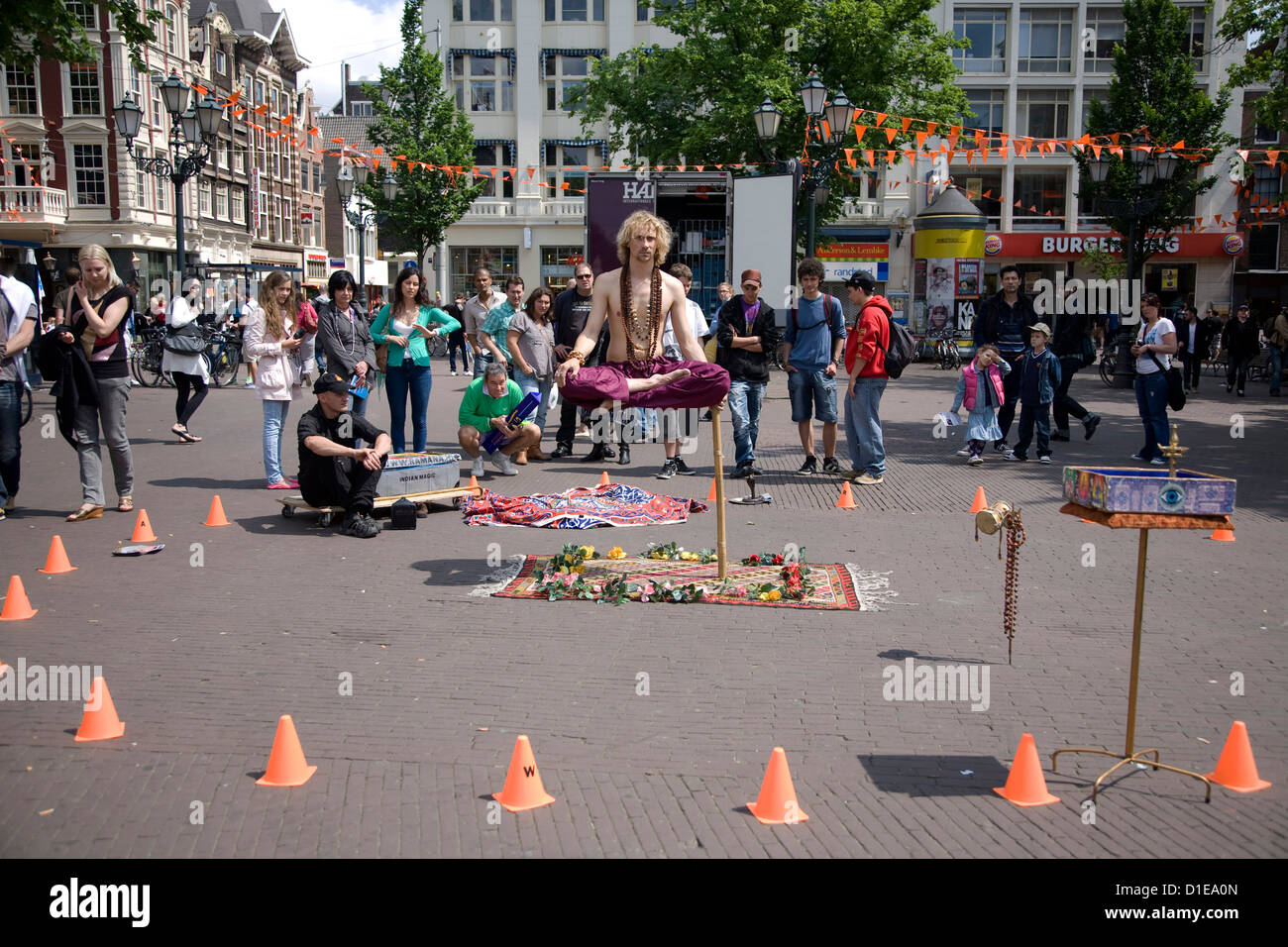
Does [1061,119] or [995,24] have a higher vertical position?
[995,24]

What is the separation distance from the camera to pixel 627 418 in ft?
41.5

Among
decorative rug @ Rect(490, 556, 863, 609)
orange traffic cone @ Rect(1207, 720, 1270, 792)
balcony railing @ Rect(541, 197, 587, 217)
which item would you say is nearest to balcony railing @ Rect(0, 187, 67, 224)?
balcony railing @ Rect(541, 197, 587, 217)

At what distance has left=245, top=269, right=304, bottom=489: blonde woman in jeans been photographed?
1041 cm

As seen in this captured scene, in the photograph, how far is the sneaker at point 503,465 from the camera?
37.4 ft

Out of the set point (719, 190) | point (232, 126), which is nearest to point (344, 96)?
point (232, 126)

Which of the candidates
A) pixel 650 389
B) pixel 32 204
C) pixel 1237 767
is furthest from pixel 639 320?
pixel 32 204

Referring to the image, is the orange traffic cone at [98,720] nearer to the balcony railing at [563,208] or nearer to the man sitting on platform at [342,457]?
the man sitting on platform at [342,457]

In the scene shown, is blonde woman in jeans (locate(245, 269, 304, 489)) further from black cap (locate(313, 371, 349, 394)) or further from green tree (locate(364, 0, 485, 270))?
green tree (locate(364, 0, 485, 270))

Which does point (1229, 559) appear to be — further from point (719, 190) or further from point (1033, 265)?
point (1033, 265)

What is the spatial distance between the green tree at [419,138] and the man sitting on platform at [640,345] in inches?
1295

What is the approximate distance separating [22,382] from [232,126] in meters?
48.7

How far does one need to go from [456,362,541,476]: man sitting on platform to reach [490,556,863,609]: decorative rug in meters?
3.93
